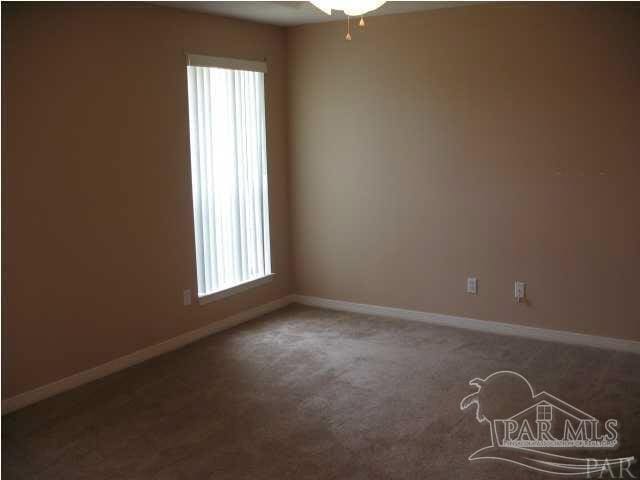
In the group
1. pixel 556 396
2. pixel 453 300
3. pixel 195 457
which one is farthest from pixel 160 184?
pixel 556 396

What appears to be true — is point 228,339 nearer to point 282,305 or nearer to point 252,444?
point 282,305

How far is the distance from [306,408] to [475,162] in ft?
7.58

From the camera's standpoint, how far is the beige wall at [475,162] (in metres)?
4.53

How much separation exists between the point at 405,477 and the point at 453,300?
2.38 metres

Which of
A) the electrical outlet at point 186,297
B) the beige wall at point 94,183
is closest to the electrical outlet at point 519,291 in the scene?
the beige wall at point 94,183

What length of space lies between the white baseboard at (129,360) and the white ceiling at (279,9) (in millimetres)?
2330

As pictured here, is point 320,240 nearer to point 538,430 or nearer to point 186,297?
point 186,297

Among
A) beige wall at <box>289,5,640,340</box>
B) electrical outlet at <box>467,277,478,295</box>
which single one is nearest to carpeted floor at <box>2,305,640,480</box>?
electrical outlet at <box>467,277,478,295</box>

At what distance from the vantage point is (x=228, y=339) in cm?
505

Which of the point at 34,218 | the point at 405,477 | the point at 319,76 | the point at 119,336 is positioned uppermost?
the point at 319,76

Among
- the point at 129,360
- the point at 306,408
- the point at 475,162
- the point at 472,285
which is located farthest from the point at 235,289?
the point at 475,162

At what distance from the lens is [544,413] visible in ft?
12.1

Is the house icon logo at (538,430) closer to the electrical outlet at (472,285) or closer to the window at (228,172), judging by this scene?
the electrical outlet at (472,285)

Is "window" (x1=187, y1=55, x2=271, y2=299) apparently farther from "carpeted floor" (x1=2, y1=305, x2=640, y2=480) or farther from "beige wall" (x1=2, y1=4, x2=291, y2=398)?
"carpeted floor" (x1=2, y1=305, x2=640, y2=480)
